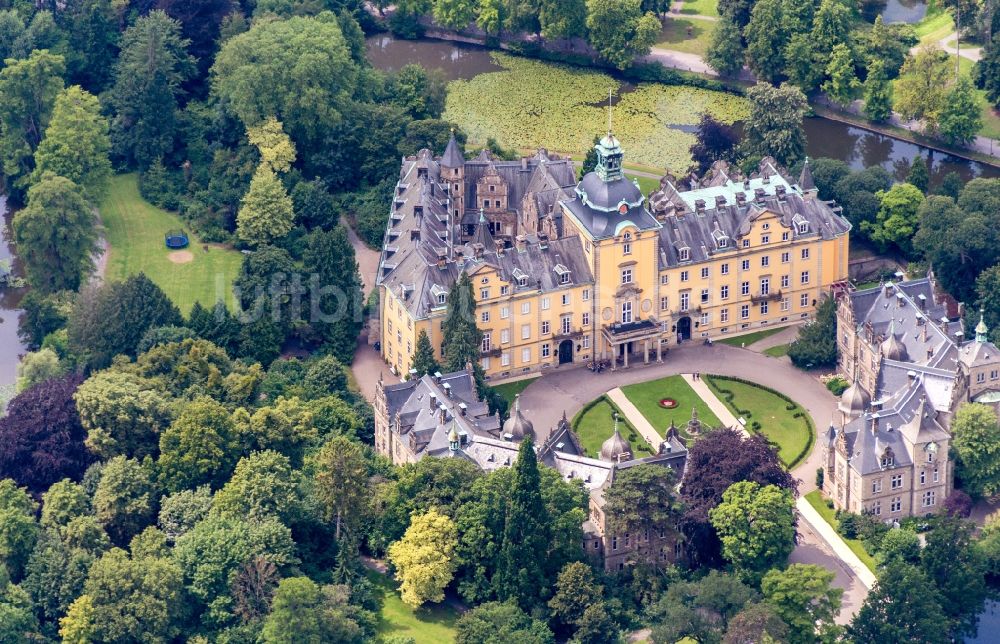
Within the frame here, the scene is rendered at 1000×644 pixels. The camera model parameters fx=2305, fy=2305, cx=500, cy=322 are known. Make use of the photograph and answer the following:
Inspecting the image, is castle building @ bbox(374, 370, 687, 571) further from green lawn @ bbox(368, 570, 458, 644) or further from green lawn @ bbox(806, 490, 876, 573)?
green lawn @ bbox(368, 570, 458, 644)

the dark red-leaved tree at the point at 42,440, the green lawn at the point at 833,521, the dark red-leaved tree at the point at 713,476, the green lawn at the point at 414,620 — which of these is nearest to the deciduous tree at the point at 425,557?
the green lawn at the point at 414,620

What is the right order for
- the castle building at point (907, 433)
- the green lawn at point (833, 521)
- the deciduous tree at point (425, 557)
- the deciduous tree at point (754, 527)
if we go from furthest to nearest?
the castle building at point (907, 433), the green lawn at point (833, 521), the deciduous tree at point (754, 527), the deciduous tree at point (425, 557)

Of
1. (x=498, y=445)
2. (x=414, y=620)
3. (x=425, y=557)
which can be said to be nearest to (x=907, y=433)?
(x=498, y=445)

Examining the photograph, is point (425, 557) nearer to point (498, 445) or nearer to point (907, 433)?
point (498, 445)

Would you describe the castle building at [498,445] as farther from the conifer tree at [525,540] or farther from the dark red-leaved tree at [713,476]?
the conifer tree at [525,540]

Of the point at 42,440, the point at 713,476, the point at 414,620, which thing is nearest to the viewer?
the point at 414,620
